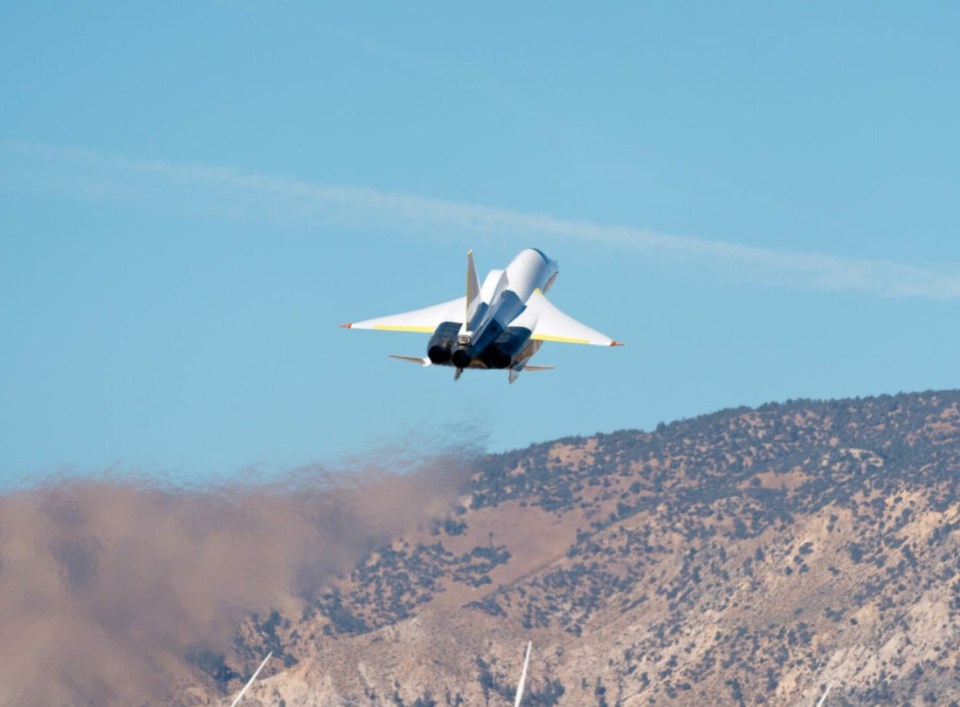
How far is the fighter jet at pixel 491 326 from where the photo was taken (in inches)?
3826

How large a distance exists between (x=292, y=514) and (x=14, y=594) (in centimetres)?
2285

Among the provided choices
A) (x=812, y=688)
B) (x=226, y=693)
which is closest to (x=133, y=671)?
(x=226, y=693)

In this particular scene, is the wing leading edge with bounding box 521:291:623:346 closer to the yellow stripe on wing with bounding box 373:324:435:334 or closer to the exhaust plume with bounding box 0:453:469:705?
the yellow stripe on wing with bounding box 373:324:435:334

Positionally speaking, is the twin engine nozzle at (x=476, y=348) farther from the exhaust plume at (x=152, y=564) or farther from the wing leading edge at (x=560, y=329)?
the exhaust plume at (x=152, y=564)

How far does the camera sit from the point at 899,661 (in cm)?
19962

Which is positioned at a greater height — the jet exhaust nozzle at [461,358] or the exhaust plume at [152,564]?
the jet exhaust nozzle at [461,358]

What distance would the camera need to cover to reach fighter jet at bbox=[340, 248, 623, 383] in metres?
97.2

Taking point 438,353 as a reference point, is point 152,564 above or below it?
below

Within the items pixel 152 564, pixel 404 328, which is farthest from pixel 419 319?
→ pixel 152 564

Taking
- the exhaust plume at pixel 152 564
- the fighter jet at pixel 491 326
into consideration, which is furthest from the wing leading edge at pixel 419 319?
the exhaust plume at pixel 152 564

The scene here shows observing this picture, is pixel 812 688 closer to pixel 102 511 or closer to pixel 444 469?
pixel 444 469

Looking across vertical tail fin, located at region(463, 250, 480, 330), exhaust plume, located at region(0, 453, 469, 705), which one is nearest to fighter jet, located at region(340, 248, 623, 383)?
vertical tail fin, located at region(463, 250, 480, 330)

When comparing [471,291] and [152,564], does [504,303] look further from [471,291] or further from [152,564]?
[152,564]

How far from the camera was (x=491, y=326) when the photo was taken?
9944 centimetres
